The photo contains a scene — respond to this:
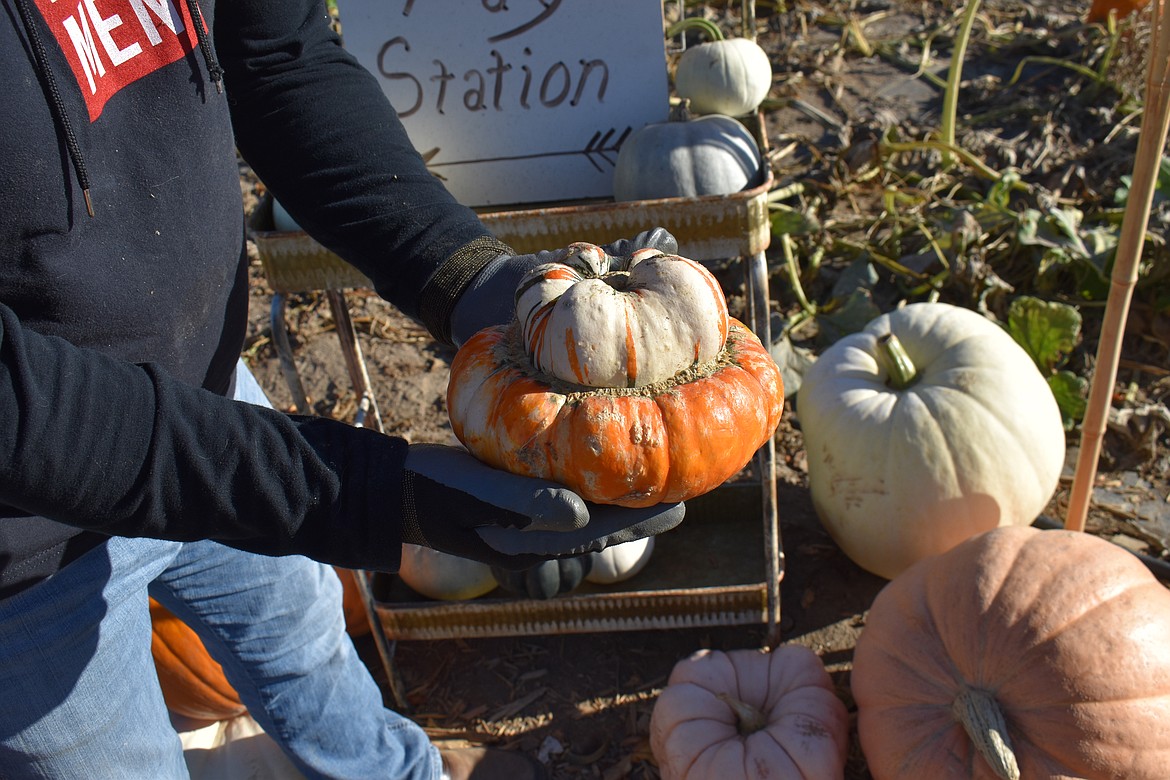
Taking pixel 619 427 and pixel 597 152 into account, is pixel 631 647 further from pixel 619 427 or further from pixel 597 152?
pixel 619 427

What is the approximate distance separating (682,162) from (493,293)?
2.42ft

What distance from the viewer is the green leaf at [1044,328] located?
3.39m

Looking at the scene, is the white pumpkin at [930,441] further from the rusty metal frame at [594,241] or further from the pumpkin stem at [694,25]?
the pumpkin stem at [694,25]

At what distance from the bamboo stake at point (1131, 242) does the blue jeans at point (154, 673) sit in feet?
6.36

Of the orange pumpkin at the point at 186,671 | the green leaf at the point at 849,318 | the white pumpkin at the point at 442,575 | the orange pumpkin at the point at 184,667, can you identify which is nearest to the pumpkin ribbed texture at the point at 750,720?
the white pumpkin at the point at 442,575

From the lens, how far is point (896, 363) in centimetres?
279

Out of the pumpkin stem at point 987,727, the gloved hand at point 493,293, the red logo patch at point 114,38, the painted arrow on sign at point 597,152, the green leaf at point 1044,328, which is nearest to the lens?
the red logo patch at point 114,38

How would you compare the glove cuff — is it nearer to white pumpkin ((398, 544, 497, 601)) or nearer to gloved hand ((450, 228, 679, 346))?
gloved hand ((450, 228, 679, 346))

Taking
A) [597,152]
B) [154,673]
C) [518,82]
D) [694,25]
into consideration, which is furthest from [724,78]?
[154,673]

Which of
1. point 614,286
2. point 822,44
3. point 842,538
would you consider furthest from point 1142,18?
point 614,286

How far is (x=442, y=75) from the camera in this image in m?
2.46

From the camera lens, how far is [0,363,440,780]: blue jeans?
1.57m

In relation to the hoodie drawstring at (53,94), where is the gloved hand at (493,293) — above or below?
below

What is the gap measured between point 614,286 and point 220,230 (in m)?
0.73
